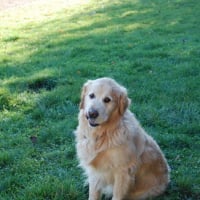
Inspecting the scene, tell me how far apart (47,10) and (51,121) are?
9965mm

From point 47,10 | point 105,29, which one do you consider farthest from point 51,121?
point 47,10

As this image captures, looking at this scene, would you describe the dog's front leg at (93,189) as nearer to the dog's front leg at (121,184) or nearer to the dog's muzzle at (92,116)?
the dog's front leg at (121,184)

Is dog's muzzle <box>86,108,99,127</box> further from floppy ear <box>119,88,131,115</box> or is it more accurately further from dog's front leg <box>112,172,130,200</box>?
dog's front leg <box>112,172,130,200</box>

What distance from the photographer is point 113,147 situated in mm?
4113

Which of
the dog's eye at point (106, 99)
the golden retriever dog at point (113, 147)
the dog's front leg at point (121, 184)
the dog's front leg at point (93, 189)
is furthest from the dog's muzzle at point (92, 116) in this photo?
the dog's front leg at point (93, 189)

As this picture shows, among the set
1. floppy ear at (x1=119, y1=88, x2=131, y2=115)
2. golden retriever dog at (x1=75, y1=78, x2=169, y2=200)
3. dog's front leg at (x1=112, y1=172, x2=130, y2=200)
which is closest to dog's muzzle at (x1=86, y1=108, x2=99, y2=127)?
golden retriever dog at (x1=75, y1=78, x2=169, y2=200)

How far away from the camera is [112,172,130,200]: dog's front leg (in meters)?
4.15

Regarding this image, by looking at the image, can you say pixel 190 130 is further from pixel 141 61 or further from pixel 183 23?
pixel 183 23

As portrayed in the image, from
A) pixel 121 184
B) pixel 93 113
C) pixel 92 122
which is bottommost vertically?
pixel 121 184

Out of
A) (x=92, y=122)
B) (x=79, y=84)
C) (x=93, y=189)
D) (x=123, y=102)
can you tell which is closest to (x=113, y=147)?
(x=92, y=122)

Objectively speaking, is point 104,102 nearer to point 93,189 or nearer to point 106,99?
point 106,99

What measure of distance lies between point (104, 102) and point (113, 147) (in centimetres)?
45

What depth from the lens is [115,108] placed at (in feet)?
13.3

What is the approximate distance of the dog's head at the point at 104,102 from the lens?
393 cm
